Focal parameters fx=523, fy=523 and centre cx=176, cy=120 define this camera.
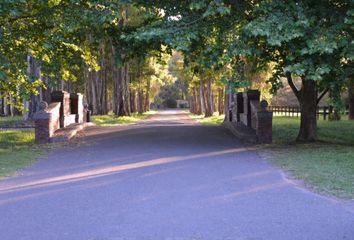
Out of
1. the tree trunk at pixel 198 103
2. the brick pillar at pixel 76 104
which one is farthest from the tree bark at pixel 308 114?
the tree trunk at pixel 198 103

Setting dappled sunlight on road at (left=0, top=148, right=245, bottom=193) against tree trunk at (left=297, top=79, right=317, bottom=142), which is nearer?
dappled sunlight on road at (left=0, top=148, right=245, bottom=193)

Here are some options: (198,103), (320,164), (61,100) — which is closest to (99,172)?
(320,164)

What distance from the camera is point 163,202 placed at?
8.60m

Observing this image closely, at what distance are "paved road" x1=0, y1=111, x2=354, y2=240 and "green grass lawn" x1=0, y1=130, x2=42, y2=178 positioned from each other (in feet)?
1.85

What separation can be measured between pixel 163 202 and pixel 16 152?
326 inches

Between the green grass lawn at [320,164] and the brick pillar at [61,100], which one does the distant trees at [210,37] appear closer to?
the green grass lawn at [320,164]

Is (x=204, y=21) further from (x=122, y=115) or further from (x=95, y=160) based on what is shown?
(x=122, y=115)

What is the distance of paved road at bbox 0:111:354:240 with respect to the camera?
686 cm

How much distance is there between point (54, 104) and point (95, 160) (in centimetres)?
826

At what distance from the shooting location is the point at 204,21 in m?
15.5

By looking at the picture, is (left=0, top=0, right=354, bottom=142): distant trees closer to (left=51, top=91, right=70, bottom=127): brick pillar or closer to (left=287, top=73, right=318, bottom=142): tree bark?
(left=287, top=73, right=318, bottom=142): tree bark

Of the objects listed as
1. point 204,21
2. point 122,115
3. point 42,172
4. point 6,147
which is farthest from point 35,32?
point 122,115

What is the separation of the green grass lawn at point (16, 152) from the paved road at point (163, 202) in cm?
56

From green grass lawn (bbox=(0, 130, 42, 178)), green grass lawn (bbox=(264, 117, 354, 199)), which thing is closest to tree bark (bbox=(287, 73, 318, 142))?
green grass lawn (bbox=(264, 117, 354, 199))
